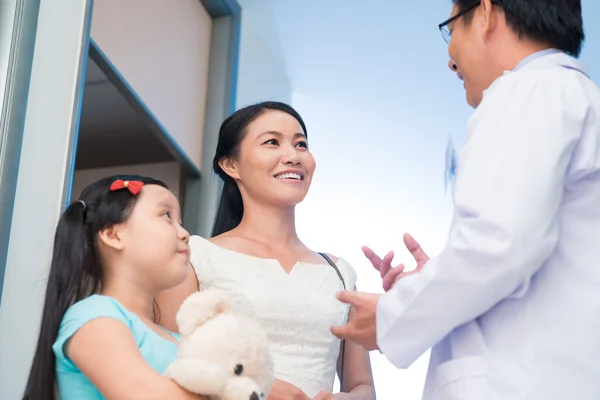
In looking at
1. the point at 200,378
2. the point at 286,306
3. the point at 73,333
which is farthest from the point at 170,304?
the point at 200,378

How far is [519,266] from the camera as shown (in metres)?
1.15

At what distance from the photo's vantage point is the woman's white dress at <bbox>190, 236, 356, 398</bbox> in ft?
5.66

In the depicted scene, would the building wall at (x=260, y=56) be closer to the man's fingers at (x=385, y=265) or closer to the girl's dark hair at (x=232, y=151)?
the girl's dark hair at (x=232, y=151)

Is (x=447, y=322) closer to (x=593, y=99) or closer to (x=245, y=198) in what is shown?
(x=593, y=99)

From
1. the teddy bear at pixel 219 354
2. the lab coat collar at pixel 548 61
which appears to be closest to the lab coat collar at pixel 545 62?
the lab coat collar at pixel 548 61

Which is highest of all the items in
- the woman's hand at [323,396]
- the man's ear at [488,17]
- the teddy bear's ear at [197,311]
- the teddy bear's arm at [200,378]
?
the man's ear at [488,17]

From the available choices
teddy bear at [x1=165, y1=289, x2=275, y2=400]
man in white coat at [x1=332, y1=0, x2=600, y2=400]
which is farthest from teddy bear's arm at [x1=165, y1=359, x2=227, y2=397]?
man in white coat at [x1=332, y1=0, x2=600, y2=400]

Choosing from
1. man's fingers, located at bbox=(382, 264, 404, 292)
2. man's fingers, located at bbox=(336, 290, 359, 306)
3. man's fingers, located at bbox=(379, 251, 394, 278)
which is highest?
man's fingers, located at bbox=(379, 251, 394, 278)

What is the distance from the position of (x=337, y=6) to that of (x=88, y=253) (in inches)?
96.1

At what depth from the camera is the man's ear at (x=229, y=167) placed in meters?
1.98

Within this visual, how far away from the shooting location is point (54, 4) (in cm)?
213

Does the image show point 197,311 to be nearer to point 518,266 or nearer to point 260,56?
point 518,266

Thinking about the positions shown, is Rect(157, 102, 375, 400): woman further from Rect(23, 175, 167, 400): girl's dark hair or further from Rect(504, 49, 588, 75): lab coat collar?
Rect(504, 49, 588, 75): lab coat collar

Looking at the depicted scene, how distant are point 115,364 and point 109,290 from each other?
0.22 m
